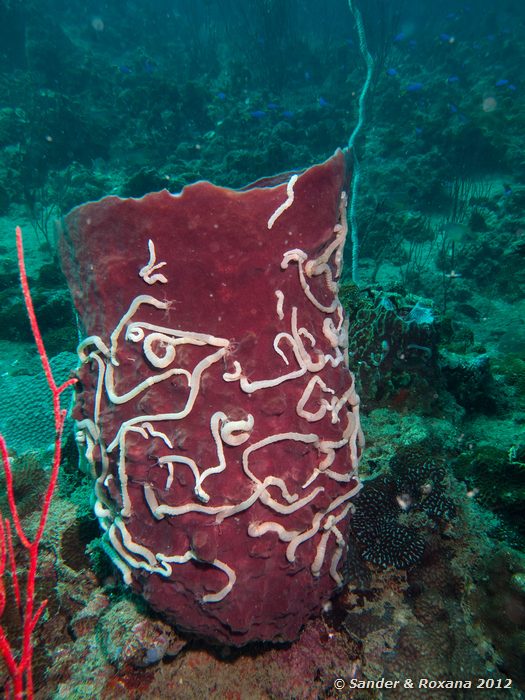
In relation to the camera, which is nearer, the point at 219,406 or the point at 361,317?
the point at 219,406

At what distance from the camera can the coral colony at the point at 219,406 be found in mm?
2258

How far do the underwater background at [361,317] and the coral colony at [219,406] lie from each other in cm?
59

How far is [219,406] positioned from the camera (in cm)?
232

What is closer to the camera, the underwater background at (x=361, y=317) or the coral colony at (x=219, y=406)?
the coral colony at (x=219, y=406)

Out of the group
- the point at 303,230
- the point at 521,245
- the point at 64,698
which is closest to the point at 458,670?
the point at 64,698

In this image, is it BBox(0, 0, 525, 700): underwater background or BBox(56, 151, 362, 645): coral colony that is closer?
BBox(56, 151, 362, 645): coral colony

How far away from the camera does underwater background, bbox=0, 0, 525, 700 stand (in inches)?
104

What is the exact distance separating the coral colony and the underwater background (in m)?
0.59

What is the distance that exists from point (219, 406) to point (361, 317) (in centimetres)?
331

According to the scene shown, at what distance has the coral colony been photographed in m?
2.26

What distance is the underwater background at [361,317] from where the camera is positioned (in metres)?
2.65

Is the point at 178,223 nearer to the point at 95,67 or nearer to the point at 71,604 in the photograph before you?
the point at 71,604

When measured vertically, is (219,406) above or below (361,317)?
above

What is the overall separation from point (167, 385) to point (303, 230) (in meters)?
1.30
